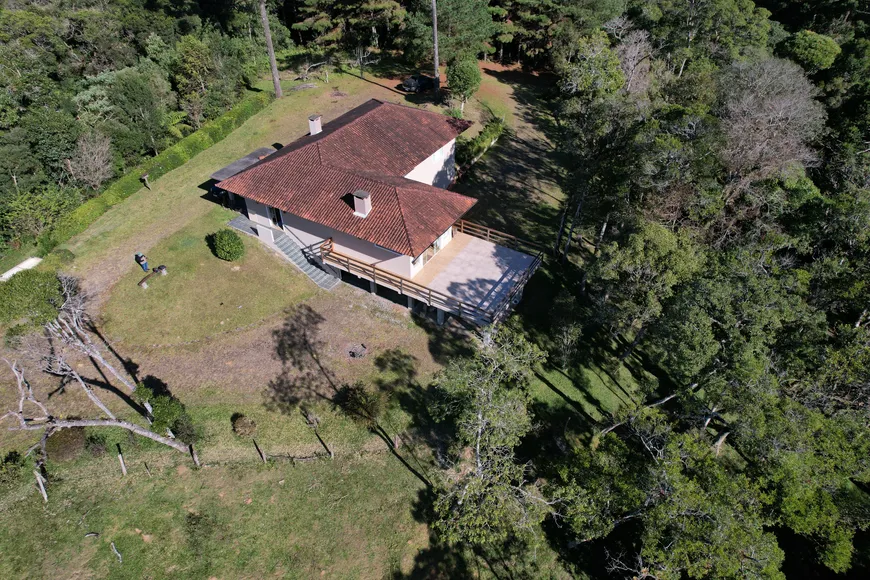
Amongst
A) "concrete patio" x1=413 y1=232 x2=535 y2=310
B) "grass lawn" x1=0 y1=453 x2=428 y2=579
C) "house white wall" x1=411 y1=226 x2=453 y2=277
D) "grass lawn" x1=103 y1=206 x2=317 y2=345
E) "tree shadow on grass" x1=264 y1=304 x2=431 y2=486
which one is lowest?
"grass lawn" x1=0 y1=453 x2=428 y2=579

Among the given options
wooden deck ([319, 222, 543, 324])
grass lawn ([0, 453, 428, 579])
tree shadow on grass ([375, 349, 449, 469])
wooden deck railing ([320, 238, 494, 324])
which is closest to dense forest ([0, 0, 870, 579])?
tree shadow on grass ([375, 349, 449, 469])

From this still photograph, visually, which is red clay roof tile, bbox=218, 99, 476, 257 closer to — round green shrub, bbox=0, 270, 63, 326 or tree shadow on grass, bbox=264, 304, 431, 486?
tree shadow on grass, bbox=264, 304, 431, 486

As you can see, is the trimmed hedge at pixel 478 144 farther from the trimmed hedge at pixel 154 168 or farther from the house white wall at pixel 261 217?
Result: the trimmed hedge at pixel 154 168

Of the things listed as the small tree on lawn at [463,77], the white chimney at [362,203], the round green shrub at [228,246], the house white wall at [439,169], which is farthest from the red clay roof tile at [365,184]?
the small tree on lawn at [463,77]

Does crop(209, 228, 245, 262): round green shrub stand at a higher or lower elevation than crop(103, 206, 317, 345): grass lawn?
higher

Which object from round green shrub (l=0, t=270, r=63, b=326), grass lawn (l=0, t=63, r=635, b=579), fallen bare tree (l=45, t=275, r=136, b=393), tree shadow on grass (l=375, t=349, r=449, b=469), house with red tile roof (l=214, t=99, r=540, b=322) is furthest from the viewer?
house with red tile roof (l=214, t=99, r=540, b=322)

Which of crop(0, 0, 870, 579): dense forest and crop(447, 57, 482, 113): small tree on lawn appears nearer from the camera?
crop(0, 0, 870, 579): dense forest

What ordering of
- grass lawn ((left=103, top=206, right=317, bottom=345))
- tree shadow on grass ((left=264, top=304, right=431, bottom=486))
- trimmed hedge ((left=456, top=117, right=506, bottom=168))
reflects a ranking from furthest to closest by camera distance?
trimmed hedge ((left=456, top=117, right=506, bottom=168)), grass lawn ((left=103, top=206, right=317, bottom=345)), tree shadow on grass ((left=264, top=304, right=431, bottom=486))
